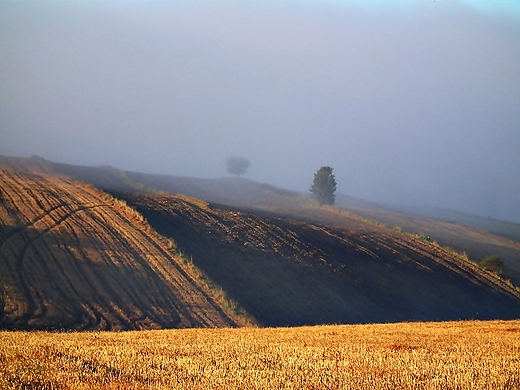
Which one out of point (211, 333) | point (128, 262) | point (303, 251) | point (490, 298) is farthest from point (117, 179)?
point (211, 333)

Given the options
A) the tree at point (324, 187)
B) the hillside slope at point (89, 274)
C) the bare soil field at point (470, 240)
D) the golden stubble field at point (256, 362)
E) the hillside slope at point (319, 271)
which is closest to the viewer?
the golden stubble field at point (256, 362)

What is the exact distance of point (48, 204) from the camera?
140 feet

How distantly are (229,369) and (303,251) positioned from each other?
1141 inches

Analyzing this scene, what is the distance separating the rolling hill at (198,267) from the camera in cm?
2730

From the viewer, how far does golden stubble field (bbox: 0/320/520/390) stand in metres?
11.2

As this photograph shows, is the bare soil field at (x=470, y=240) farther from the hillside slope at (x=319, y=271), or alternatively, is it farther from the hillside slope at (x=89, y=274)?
the hillside slope at (x=89, y=274)

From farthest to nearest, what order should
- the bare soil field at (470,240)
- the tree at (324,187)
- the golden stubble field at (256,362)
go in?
the tree at (324,187) → the bare soil field at (470,240) → the golden stubble field at (256,362)

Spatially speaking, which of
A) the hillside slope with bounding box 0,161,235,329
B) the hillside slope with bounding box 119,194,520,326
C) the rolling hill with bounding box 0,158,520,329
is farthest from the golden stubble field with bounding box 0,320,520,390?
the hillside slope with bounding box 119,194,520,326

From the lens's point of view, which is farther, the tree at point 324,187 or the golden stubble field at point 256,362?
the tree at point 324,187

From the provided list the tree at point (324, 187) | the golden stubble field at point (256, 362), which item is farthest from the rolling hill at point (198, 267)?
the tree at point (324, 187)

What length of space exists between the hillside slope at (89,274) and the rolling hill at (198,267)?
76 millimetres

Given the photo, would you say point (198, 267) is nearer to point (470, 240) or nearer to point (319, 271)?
point (319, 271)

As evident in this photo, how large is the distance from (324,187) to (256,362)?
8057 centimetres

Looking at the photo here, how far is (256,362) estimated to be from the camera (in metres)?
13.6
